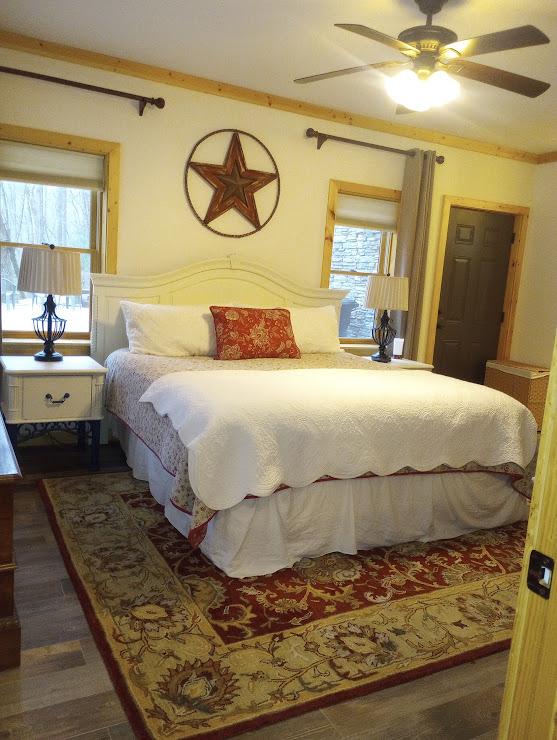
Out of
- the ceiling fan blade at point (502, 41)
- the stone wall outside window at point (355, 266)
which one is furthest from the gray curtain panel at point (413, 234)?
the ceiling fan blade at point (502, 41)

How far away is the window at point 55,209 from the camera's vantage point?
372cm

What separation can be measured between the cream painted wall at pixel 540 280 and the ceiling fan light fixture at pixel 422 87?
3.16m

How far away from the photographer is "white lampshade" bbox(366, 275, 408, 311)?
15.1ft

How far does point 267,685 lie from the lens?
1790 mm

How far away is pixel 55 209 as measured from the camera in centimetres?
392

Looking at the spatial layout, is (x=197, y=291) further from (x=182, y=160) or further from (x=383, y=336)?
(x=383, y=336)

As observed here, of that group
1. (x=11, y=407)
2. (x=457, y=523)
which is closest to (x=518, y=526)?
(x=457, y=523)

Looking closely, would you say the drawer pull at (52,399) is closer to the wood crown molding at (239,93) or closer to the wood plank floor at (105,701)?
the wood plank floor at (105,701)

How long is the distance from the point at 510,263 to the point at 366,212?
1.74 meters

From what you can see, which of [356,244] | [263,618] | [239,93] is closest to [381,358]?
[356,244]

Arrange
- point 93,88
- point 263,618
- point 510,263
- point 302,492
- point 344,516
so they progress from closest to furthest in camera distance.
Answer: point 263,618 → point 302,492 → point 344,516 → point 93,88 → point 510,263

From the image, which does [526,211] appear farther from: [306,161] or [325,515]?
[325,515]

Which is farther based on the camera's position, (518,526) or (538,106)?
(538,106)

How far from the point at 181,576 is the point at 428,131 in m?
4.24
